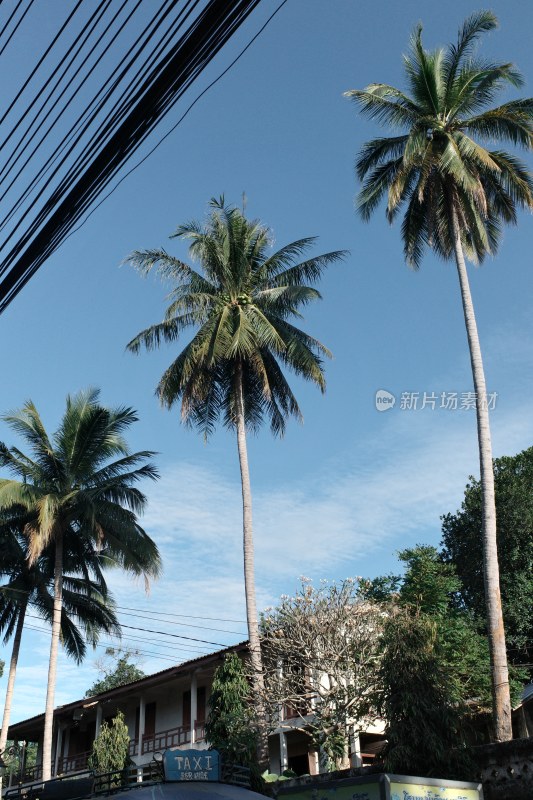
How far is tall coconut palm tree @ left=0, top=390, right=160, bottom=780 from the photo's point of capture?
29.5 meters

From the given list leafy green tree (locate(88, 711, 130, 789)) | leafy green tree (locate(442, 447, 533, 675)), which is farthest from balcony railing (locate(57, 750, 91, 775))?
leafy green tree (locate(442, 447, 533, 675))

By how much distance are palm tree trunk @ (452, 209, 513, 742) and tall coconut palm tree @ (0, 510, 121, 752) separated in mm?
16985

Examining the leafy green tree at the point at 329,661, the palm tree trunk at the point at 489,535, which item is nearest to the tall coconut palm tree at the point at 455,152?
the palm tree trunk at the point at 489,535

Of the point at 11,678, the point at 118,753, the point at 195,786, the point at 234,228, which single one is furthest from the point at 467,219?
the point at 11,678

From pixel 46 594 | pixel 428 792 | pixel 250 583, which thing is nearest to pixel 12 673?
pixel 46 594

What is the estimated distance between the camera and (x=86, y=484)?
30.4m

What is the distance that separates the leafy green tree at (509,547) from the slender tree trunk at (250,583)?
37.2 feet

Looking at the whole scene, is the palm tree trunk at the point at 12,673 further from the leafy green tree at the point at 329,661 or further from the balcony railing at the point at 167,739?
the leafy green tree at the point at 329,661

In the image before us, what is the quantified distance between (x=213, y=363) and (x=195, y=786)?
651 inches

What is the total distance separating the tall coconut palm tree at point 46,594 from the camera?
102 ft

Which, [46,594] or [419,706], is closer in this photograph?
[419,706]

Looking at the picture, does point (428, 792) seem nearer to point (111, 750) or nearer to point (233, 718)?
point (233, 718)

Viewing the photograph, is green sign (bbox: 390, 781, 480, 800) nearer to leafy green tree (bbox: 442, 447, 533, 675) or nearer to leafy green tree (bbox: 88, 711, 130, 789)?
leafy green tree (bbox: 88, 711, 130, 789)

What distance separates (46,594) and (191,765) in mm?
21233
